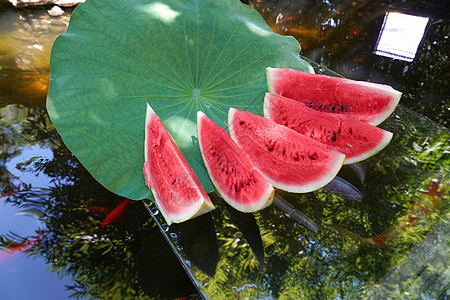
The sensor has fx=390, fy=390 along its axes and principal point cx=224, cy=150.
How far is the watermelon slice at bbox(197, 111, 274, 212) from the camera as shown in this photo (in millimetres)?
1035

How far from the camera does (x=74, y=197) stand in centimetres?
117

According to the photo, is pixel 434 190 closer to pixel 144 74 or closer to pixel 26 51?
pixel 144 74

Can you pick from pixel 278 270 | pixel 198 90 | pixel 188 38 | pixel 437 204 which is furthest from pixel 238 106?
pixel 437 204

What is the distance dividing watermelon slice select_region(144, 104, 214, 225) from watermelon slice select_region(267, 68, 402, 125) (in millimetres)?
407

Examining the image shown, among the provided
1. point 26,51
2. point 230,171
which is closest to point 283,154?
point 230,171

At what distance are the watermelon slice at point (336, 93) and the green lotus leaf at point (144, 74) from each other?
0.08 metres

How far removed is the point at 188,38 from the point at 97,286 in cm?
83

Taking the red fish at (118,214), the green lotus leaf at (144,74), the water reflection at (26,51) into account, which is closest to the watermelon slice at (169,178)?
the green lotus leaf at (144,74)

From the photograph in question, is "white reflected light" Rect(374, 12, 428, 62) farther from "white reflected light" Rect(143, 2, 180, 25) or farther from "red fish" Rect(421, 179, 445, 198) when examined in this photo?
"white reflected light" Rect(143, 2, 180, 25)

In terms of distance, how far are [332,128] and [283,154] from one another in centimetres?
20

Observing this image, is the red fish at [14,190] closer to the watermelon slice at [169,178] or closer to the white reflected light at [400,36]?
the watermelon slice at [169,178]

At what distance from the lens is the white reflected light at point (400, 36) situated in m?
1.88

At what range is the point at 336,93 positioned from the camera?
129 centimetres

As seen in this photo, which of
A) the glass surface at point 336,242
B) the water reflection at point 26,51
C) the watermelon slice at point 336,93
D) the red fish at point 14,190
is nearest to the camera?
the glass surface at point 336,242
